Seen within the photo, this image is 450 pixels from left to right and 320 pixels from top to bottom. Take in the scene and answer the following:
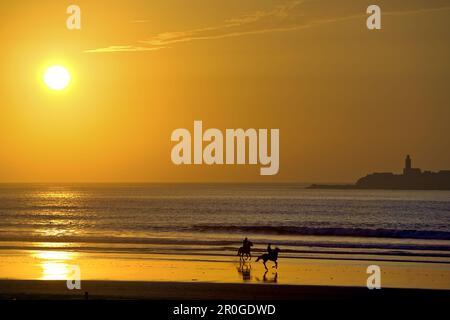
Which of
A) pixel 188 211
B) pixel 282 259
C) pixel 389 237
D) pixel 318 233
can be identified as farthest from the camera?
pixel 188 211

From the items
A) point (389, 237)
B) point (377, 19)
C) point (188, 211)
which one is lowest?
point (389, 237)

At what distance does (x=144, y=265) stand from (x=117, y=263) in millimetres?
1050

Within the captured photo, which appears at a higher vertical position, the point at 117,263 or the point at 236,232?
the point at 236,232

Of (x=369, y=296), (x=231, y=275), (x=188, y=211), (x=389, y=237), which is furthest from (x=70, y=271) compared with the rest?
(x=188, y=211)

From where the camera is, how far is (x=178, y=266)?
72.7 ft

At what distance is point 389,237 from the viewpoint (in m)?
38.4

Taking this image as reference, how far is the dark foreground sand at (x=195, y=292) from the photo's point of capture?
16.2 m

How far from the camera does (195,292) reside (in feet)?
55.9

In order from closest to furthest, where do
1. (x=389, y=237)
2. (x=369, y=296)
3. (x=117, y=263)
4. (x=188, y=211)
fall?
(x=369, y=296)
(x=117, y=263)
(x=389, y=237)
(x=188, y=211)

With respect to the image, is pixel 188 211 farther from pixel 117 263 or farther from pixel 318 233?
pixel 117 263

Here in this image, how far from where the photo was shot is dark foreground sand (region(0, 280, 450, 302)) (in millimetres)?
16188

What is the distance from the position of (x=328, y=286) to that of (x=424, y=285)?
2537 mm

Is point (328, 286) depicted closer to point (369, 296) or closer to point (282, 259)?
point (369, 296)

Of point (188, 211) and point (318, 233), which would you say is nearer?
point (318, 233)
